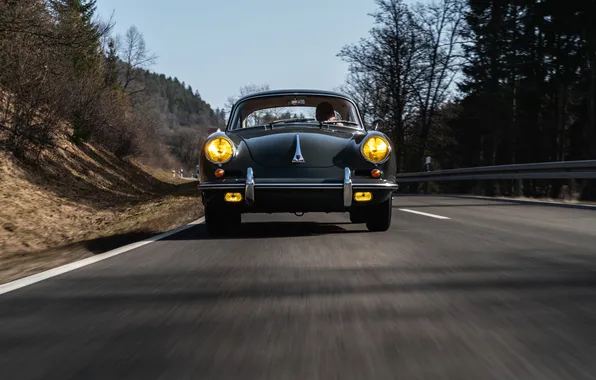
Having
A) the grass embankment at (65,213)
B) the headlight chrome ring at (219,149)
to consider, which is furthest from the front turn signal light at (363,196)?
the grass embankment at (65,213)

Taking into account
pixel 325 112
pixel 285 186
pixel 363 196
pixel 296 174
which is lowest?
pixel 363 196

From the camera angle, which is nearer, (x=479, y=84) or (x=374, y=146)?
(x=374, y=146)

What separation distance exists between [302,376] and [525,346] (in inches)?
37.1

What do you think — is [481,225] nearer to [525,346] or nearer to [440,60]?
[525,346]

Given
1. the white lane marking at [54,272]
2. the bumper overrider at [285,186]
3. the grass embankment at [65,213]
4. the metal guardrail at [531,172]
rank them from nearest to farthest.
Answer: the white lane marking at [54,272] → the bumper overrider at [285,186] → the grass embankment at [65,213] → the metal guardrail at [531,172]

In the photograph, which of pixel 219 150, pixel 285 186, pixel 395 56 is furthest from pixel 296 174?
pixel 395 56

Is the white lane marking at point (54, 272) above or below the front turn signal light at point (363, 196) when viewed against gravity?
below

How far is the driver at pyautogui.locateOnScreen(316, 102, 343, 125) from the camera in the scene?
24.1 ft

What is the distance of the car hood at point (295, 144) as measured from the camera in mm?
5871

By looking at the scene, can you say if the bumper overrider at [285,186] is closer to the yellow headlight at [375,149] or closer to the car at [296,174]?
the car at [296,174]

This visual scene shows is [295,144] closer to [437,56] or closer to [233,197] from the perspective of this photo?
[233,197]

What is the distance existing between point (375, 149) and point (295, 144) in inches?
31.4

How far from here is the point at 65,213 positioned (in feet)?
43.6

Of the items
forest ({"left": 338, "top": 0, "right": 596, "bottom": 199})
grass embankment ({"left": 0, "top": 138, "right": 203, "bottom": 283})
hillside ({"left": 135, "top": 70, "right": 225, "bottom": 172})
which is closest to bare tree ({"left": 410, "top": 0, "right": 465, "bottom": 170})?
forest ({"left": 338, "top": 0, "right": 596, "bottom": 199})
